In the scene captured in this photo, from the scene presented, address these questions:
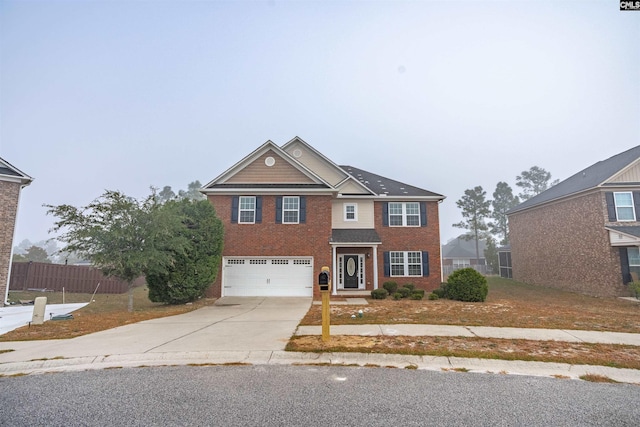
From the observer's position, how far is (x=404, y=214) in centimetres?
1953

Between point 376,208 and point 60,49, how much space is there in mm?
28445

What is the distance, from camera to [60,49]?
84.1 ft

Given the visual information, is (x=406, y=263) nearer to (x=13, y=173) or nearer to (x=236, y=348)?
(x=236, y=348)

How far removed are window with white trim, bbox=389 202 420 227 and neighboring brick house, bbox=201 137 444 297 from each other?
0.20ft

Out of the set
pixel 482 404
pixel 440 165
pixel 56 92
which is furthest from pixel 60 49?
pixel 440 165

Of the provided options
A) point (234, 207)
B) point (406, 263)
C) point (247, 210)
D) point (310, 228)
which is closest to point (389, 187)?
point (406, 263)

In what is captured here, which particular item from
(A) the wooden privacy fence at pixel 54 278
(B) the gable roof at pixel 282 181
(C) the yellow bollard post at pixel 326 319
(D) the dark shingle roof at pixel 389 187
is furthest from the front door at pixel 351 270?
(A) the wooden privacy fence at pixel 54 278

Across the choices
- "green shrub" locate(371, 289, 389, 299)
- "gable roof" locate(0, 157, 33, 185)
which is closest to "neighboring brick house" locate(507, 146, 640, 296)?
"green shrub" locate(371, 289, 389, 299)

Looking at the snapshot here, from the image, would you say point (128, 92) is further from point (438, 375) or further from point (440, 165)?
point (440, 165)

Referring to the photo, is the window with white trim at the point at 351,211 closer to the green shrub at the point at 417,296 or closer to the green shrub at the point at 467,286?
the green shrub at the point at 417,296

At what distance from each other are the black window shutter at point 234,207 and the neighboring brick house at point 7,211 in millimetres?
9958

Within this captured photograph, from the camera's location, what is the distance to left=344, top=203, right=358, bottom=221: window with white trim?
1933cm

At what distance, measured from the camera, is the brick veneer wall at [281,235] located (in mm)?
16766

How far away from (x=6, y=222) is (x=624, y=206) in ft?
106
